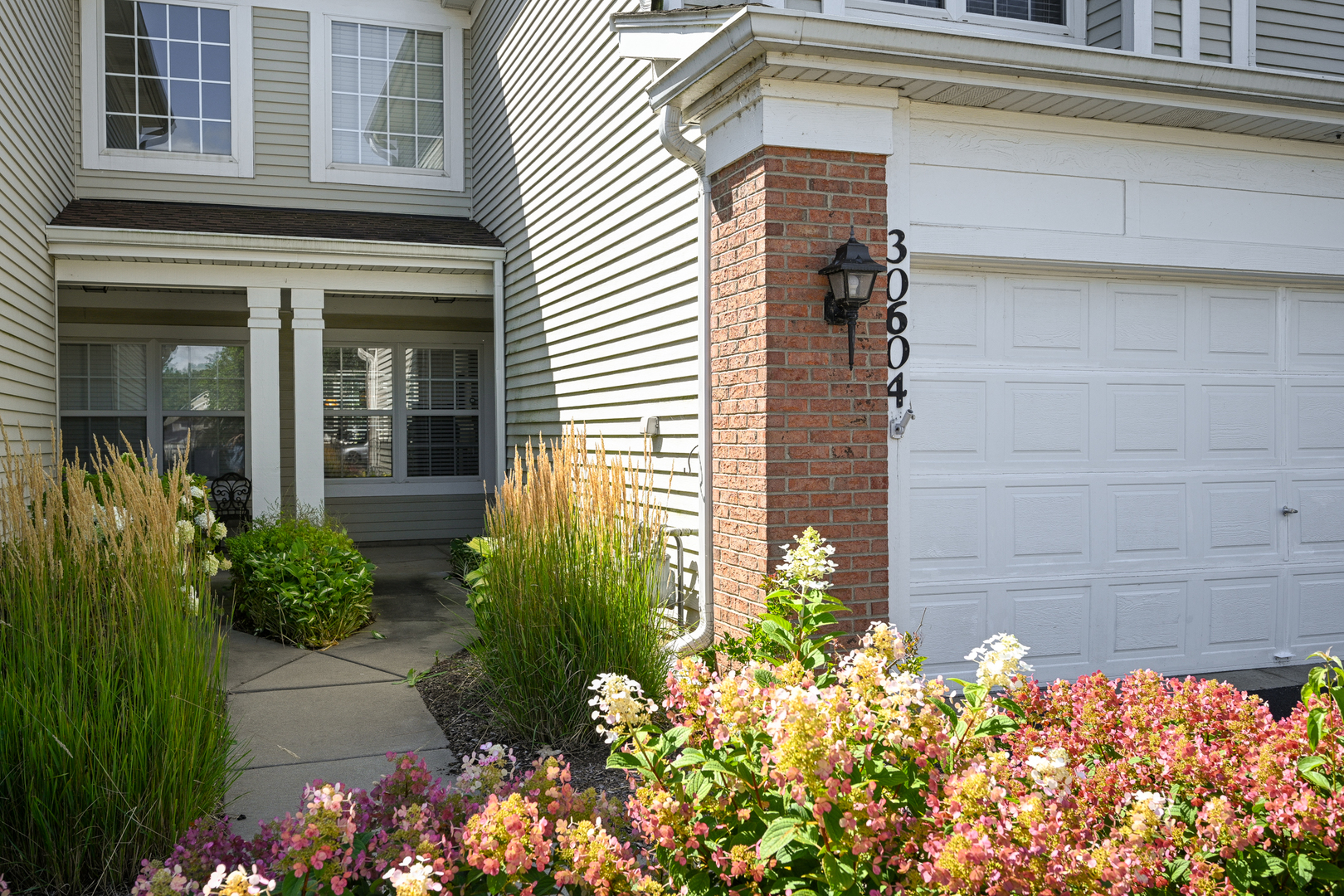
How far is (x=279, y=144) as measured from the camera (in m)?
10.1

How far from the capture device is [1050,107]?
191 inches

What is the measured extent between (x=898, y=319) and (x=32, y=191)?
6.99 metres

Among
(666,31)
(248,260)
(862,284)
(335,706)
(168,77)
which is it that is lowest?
(335,706)

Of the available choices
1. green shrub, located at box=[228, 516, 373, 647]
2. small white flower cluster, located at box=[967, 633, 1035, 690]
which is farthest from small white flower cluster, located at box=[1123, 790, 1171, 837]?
green shrub, located at box=[228, 516, 373, 647]

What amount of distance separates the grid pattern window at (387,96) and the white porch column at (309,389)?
2291mm

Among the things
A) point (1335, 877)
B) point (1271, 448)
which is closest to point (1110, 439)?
point (1271, 448)

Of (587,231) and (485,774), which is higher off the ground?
(587,231)

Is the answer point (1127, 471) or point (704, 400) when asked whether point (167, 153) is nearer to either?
point (704, 400)

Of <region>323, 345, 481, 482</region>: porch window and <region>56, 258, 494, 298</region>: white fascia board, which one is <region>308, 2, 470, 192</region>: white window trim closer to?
<region>56, 258, 494, 298</region>: white fascia board

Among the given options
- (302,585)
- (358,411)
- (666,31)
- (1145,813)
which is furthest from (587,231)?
(1145,813)

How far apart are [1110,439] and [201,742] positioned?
453 cm

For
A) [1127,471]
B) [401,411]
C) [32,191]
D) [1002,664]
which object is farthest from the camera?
[401,411]

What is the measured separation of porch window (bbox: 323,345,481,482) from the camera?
11508 mm

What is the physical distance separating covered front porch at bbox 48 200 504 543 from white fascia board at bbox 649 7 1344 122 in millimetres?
4924
